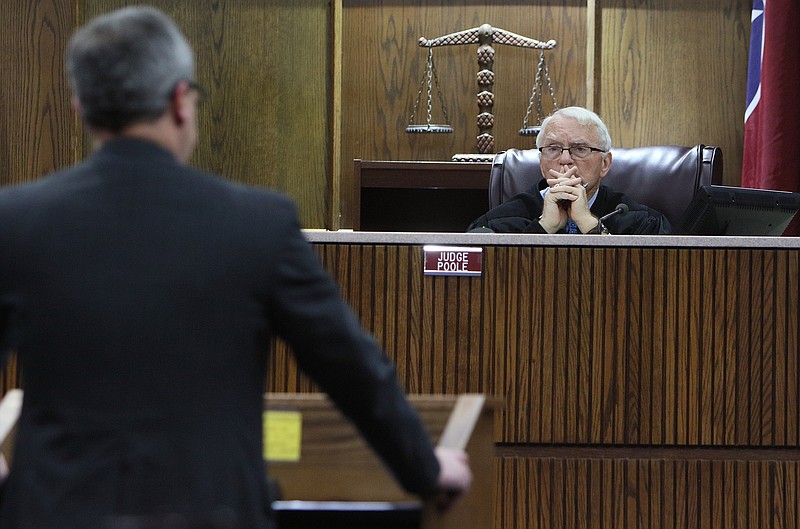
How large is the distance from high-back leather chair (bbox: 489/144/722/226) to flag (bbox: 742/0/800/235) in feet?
2.33

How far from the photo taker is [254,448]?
99 centimetres

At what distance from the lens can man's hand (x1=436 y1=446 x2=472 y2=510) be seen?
109 centimetres

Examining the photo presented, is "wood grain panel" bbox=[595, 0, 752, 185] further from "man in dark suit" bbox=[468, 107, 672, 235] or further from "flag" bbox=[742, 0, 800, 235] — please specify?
"man in dark suit" bbox=[468, 107, 672, 235]

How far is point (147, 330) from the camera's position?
952 mm

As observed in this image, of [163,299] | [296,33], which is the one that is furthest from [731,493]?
[296,33]

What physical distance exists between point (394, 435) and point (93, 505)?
27 cm

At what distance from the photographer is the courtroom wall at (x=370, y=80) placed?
377cm

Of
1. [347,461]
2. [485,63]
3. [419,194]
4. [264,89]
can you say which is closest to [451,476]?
[347,461]

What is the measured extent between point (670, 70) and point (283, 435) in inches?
117

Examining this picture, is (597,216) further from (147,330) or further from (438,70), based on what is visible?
(147,330)

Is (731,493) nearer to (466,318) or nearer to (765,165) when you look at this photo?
(466,318)

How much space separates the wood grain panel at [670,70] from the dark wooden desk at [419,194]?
588mm

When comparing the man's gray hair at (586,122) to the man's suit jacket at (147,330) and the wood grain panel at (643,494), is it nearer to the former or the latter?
the wood grain panel at (643,494)

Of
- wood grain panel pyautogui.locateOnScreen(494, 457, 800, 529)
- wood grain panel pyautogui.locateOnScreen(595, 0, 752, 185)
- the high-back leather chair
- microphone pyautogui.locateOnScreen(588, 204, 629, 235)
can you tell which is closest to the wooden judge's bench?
wood grain panel pyautogui.locateOnScreen(494, 457, 800, 529)
